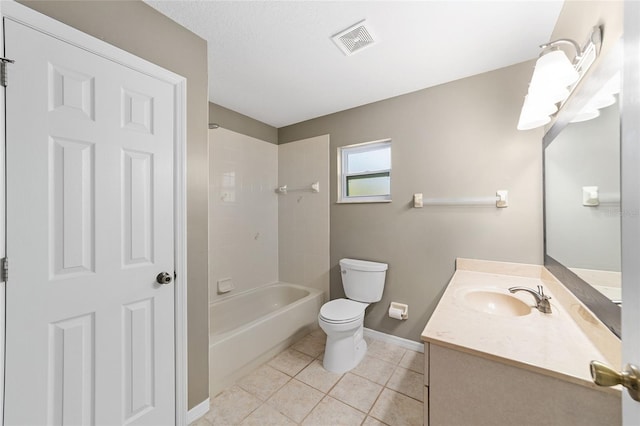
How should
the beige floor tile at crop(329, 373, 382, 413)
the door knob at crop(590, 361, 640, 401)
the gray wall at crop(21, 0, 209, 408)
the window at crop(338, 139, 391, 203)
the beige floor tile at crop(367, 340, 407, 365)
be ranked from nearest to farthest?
the door knob at crop(590, 361, 640, 401)
the gray wall at crop(21, 0, 209, 408)
the beige floor tile at crop(329, 373, 382, 413)
the beige floor tile at crop(367, 340, 407, 365)
the window at crop(338, 139, 391, 203)

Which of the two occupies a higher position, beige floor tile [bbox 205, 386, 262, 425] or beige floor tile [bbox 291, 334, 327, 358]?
beige floor tile [bbox 205, 386, 262, 425]

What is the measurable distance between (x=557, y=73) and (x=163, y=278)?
7.08ft

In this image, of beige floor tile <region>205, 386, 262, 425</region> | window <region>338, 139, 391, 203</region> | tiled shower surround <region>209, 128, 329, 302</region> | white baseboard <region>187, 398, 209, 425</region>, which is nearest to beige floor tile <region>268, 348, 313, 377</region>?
beige floor tile <region>205, 386, 262, 425</region>

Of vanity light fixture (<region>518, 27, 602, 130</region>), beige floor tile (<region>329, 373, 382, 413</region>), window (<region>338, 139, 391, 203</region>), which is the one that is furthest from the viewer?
window (<region>338, 139, 391, 203</region>)

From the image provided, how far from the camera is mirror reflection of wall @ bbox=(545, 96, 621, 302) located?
760 mm

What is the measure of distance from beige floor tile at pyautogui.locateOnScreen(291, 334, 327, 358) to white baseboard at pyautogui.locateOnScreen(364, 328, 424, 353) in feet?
1.51

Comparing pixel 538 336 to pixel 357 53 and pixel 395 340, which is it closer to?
pixel 395 340

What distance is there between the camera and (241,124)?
263 centimetres

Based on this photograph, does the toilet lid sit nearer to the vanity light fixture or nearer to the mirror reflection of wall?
the mirror reflection of wall

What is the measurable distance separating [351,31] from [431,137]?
3.55 feet

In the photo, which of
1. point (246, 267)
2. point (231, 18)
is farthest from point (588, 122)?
point (246, 267)

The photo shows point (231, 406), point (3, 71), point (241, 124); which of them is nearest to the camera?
point (3, 71)

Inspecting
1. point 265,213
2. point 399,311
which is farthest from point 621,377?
point 265,213

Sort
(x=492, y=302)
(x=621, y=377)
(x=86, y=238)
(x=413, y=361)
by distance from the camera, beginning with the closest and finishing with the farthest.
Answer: (x=621, y=377)
(x=86, y=238)
(x=492, y=302)
(x=413, y=361)
